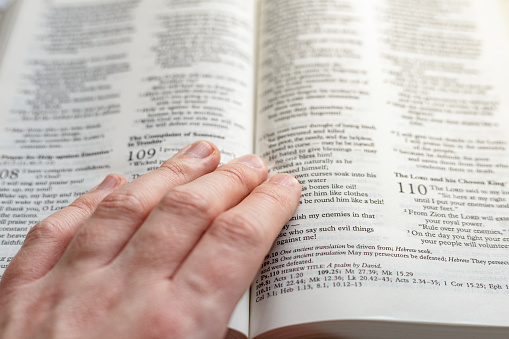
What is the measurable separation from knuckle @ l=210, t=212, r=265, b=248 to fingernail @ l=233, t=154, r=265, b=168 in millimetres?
135

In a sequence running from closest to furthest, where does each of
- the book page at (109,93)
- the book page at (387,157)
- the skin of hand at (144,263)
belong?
the skin of hand at (144,263) < the book page at (387,157) < the book page at (109,93)

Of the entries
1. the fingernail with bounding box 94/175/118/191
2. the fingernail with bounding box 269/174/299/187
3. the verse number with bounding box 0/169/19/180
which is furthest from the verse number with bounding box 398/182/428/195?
the verse number with bounding box 0/169/19/180

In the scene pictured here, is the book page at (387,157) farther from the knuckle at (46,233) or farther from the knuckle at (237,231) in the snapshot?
the knuckle at (46,233)

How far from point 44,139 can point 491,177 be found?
0.72m

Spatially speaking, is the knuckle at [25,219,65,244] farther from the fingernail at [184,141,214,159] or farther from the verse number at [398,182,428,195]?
the verse number at [398,182,428,195]

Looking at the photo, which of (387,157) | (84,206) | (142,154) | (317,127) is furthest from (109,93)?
(387,157)

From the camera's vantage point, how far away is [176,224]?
18.2 inches

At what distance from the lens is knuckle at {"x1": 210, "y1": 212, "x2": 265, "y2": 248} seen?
1.51ft

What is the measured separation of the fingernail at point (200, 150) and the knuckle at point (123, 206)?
0.12 meters

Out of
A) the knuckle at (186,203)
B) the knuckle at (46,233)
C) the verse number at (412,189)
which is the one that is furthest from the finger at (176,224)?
the verse number at (412,189)

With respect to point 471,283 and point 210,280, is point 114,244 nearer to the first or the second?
point 210,280

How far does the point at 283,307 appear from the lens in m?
0.51

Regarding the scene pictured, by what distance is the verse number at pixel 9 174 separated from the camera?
0.65 meters

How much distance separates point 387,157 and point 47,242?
1.59 feet
